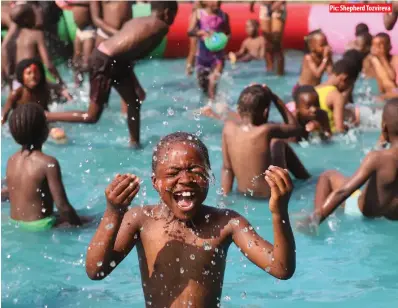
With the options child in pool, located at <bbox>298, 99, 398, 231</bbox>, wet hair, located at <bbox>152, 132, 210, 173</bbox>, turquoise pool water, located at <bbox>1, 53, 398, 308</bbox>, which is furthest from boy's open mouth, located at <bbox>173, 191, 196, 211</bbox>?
child in pool, located at <bbox>298, 99, 398, 231</bbox>

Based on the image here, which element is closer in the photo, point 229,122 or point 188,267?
point 188,267

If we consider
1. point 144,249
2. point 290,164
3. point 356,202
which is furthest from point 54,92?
point 144,249

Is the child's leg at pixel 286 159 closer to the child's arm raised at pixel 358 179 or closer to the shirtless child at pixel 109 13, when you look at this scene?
the child's arm raised at pixel 358 179

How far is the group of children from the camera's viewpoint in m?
3.09

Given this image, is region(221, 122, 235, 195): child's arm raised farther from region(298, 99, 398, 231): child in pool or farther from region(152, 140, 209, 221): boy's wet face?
region(152, 140, 209, 221): boy's wet face

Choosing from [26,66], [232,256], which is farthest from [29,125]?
[26,66]

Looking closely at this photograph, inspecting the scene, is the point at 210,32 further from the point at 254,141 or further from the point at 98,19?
the point at 254,141

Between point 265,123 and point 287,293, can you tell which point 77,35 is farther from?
point 287,293

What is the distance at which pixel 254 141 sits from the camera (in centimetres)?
609

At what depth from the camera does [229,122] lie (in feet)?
20.7

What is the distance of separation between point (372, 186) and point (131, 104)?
288 centimetres

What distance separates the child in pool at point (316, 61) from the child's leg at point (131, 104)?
212 centimetres

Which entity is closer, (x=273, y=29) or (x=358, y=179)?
(x=358, y=179)

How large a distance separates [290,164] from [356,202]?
982 mm
